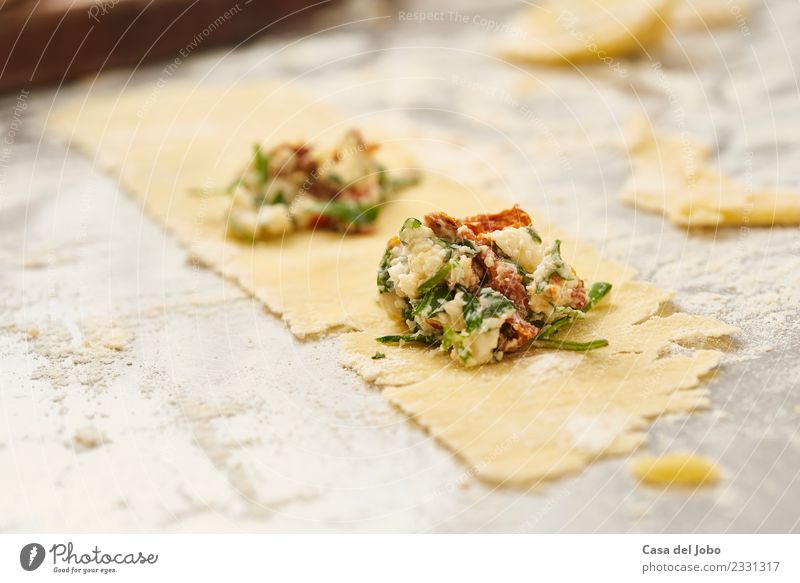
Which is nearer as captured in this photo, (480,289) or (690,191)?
(480,289)

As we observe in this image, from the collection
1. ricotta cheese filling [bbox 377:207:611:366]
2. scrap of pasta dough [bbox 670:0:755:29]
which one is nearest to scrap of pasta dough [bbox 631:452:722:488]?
ricotta cheese filling [bbox 377:207:611:366]

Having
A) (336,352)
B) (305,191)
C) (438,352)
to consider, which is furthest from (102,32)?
(438,352)

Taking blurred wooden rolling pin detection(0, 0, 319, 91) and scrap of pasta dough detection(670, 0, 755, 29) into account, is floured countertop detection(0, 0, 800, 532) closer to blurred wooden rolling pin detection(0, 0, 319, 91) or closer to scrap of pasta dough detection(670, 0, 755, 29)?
blurred wooden rolling pin detection(0, 0, 319, 91)

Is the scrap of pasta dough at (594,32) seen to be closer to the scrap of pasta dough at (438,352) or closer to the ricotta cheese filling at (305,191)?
the scrap of pasta dough at (438,352)

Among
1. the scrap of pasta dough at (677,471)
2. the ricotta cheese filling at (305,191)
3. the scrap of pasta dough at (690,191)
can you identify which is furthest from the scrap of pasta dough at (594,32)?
the scrap of pasta dough at (677,471)

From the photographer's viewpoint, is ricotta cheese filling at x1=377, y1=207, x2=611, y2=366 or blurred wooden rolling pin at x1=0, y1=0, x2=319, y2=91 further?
blurred wooden rolling pin at x1=0, y1=0, x2=319, y2=91

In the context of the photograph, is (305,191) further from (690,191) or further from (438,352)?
(690,191)
